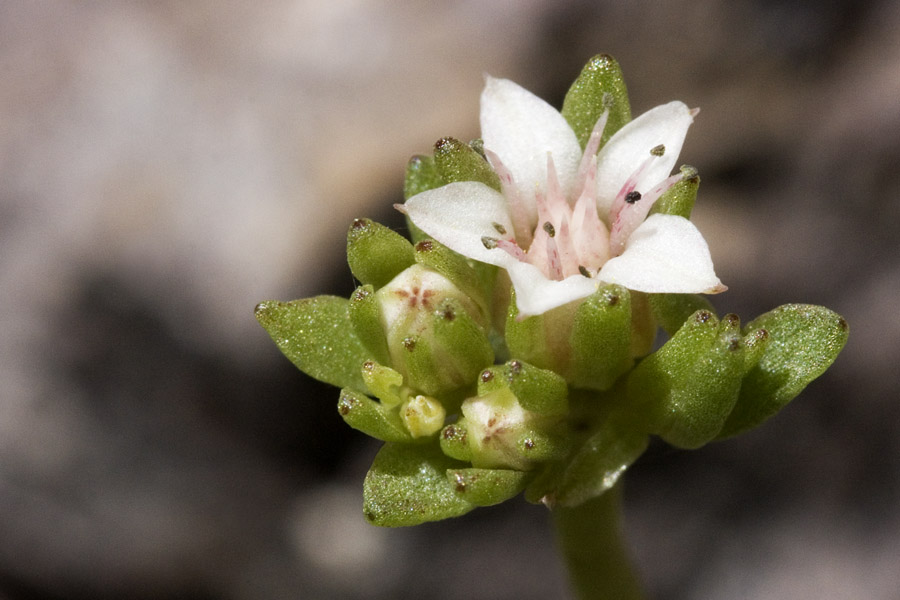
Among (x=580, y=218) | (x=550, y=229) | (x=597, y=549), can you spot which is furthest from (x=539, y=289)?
(x=597, y=549)

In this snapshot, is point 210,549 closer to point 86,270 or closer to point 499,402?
point 86,270

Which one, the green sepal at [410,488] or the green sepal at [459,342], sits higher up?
the green sepal at [459,342]

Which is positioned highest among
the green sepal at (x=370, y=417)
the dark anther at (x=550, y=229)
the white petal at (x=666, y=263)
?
the dark anther at (x=550, y=229)

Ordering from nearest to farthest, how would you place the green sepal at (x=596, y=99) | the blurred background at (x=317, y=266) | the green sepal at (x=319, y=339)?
1. the green sepal at (x=319, y=339)
2. the green sepal at (x=596, y=99)
3. the blurred background at (x=317, y=266)

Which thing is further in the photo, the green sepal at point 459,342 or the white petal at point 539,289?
the green sepal at point 459,342

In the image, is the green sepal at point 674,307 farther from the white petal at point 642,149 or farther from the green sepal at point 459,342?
the green sepal at point 459,342

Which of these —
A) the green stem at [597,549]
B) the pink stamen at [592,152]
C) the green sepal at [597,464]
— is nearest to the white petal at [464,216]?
the pink stamen at [592,152]

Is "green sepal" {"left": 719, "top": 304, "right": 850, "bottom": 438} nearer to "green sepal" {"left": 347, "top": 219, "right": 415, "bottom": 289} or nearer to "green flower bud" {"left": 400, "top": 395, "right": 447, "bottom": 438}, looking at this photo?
"green flower bud" {"left": 400, "top": 395, "right": 447, "bottom": 438}
